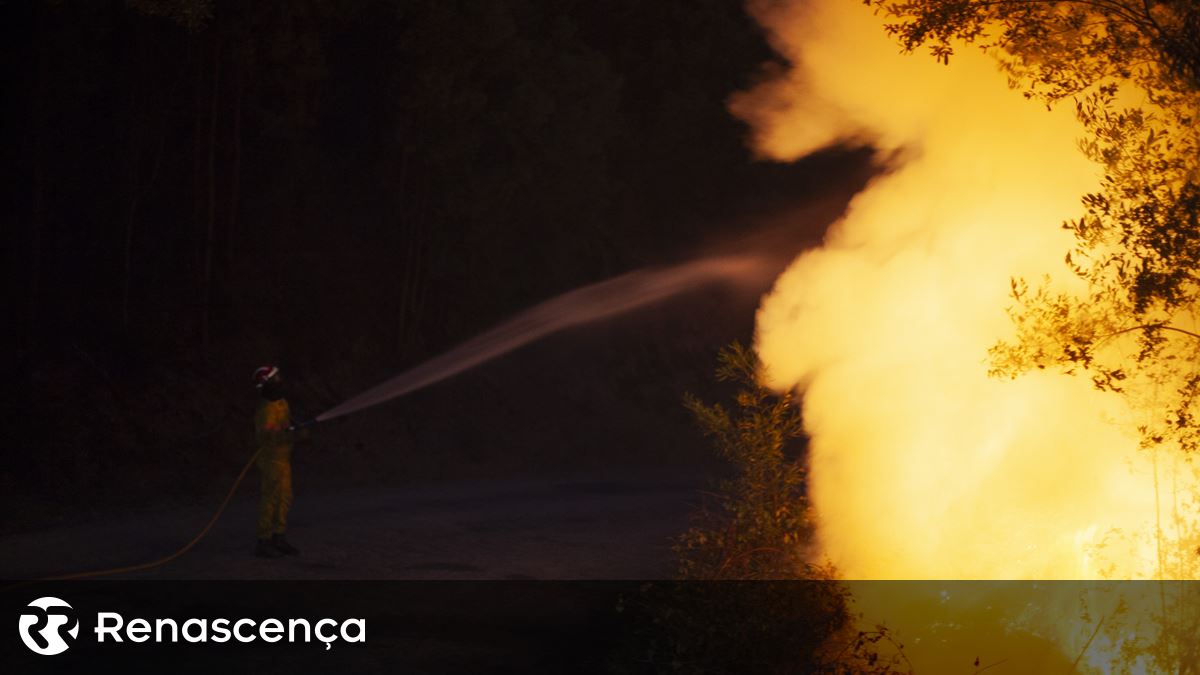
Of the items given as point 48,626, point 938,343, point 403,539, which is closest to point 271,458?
point 403,539

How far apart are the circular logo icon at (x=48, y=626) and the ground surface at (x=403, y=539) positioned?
1629 mm

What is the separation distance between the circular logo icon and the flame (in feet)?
21.5

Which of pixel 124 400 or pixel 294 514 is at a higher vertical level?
pixel 124 400

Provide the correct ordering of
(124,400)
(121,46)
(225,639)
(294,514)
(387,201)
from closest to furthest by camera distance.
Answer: (225,639) < (294,514) < (124,400) < (121,46) < (387,201)

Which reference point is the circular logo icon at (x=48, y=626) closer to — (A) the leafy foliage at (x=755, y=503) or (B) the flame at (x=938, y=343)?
(A) the leafy foliage at (x=755, y=503)

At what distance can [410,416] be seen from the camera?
25312mm

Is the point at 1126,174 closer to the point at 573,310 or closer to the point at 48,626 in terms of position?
the point at 48,626

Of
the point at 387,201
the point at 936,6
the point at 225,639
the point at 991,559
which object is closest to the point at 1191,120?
the point at 936,6

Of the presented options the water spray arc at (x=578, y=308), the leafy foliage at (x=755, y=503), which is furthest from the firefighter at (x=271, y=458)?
the water spray arc at (x=578, y=308)

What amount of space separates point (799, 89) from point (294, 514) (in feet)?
33.4

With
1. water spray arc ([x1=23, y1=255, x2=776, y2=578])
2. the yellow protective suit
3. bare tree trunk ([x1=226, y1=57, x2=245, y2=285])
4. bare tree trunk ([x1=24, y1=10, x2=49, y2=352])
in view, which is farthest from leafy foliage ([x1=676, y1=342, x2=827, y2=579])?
bare tree trunk ([x1=226, y1=57, x2=245, y2=285])

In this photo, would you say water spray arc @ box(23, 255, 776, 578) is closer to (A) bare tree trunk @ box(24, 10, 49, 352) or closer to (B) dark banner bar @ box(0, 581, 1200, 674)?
(A) bare tree trunk @ box(24, 10, 49, 352)

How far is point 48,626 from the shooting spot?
9984 mm

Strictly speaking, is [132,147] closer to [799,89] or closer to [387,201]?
[387,201]
